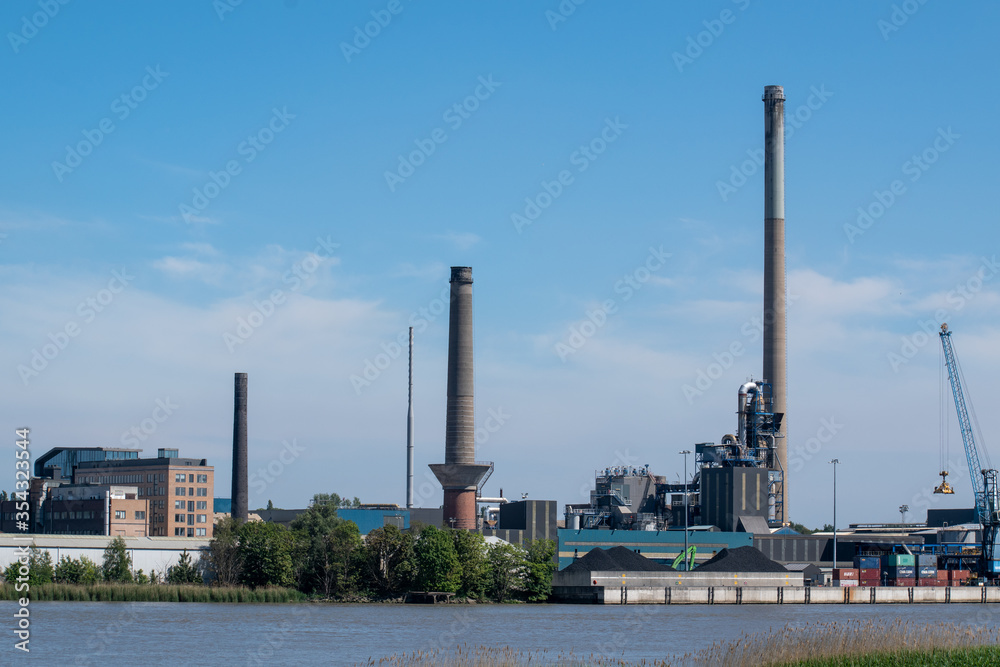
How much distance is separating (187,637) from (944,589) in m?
94.6

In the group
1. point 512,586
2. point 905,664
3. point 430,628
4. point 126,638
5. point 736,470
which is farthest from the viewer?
point 736,470

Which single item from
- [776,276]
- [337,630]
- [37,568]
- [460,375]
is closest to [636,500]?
[776,276]

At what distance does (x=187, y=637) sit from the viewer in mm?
59000

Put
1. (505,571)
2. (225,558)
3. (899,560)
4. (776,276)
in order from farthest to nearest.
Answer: (776,276), (899,560), (505,571), (225,558)

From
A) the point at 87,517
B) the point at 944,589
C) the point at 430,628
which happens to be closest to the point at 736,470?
the point at 944,589

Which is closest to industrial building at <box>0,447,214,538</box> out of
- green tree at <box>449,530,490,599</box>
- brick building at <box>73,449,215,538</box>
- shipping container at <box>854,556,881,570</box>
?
brick building at <box>73,449,215,538</box>

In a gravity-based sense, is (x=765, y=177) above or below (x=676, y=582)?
above

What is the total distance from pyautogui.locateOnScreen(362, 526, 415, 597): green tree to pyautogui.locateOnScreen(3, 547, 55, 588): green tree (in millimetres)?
22587

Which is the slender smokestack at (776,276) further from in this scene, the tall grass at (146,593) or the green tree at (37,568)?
the green tree at (37,568)

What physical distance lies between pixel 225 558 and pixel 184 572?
3078 mm

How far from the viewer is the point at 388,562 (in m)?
99.9

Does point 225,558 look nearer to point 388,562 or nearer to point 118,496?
point 388,562

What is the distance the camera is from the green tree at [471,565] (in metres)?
100

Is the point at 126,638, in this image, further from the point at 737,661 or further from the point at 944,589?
the point at 944,589
